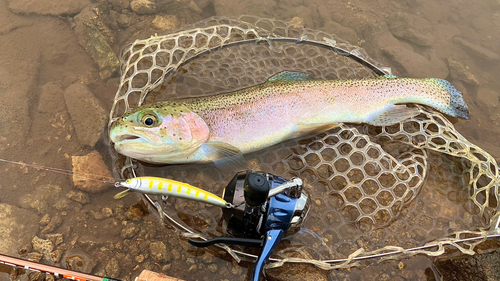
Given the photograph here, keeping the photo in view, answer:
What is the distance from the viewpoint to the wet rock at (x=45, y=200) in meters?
2.88

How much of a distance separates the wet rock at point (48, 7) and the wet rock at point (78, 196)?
9.96ft

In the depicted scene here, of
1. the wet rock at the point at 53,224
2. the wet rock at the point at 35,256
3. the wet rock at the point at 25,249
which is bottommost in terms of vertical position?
the wet rock at the point at 35,256

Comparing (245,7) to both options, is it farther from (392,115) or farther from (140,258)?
(140,258)

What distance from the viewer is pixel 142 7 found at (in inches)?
188

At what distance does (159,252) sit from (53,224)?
105 centimetres

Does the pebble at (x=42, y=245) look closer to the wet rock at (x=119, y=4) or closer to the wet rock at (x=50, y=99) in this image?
the wet rock at (x=50, y=99)

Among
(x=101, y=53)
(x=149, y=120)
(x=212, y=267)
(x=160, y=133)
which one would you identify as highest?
(x=101, y=53)

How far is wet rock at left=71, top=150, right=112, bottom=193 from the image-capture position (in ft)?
9.78

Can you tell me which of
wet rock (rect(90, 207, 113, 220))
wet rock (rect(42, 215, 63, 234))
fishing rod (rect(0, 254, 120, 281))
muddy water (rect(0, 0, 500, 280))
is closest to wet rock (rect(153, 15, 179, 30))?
muddy water (rect(0, 0, 500, 280))

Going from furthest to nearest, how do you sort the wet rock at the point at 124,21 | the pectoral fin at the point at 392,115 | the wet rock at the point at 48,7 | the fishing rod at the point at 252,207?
the wet rock at the point at 124,21, the wet rock at the point at 48,7, the pectoral fin at the point at 392,115, the fishing rod at the point at 252,207

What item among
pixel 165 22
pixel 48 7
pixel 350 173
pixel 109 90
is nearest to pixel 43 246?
pixel 109 90

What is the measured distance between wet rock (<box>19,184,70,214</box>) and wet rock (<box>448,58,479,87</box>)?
5.83 metres

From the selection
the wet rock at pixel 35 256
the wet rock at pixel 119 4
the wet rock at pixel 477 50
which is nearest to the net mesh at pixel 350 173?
the wet rock at pixel 35 256

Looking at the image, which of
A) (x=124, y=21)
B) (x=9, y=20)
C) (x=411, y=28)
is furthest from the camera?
(x=411, y=28)
